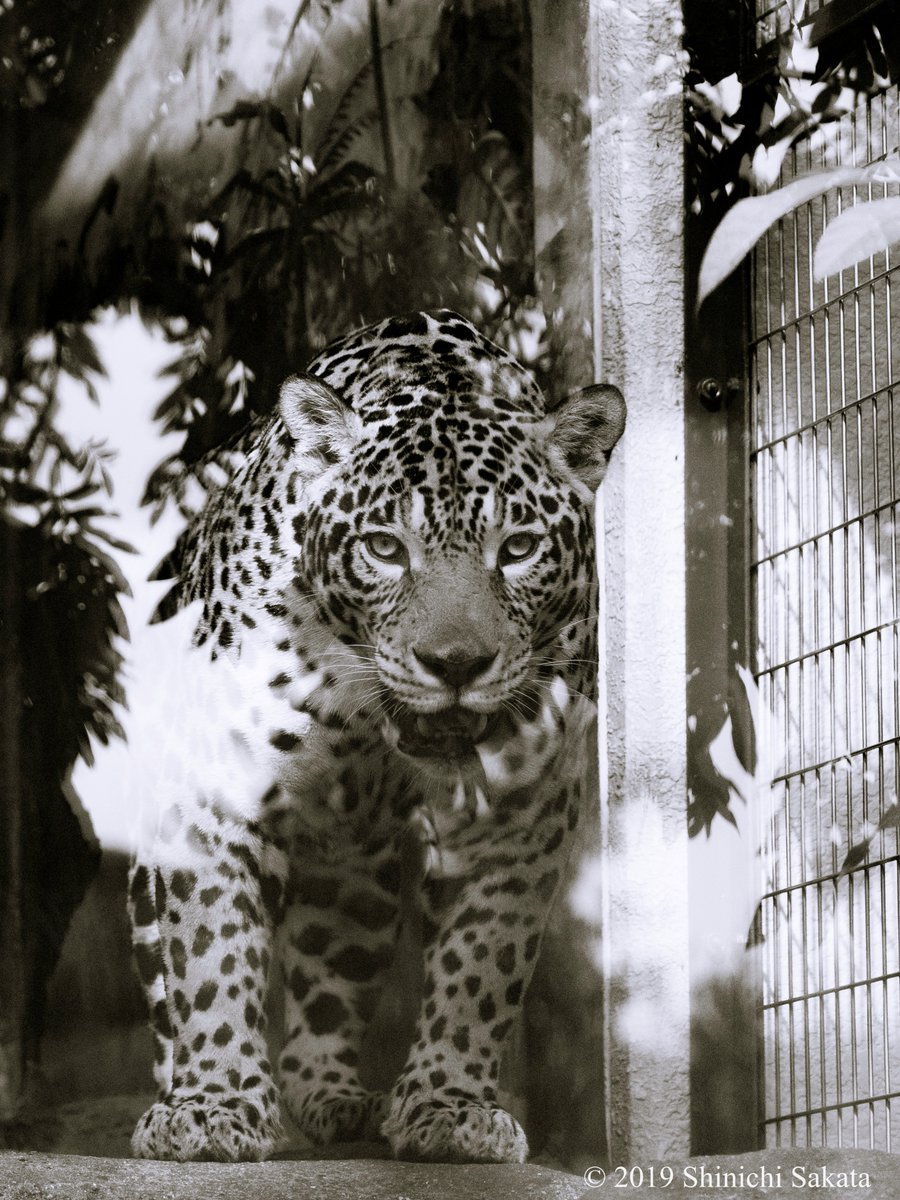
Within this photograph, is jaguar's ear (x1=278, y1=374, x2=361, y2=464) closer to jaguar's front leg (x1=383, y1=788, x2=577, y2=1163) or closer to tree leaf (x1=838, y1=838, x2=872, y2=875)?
jaguar's front leg (x1=383, y1=788, x2=577, y2=1163)

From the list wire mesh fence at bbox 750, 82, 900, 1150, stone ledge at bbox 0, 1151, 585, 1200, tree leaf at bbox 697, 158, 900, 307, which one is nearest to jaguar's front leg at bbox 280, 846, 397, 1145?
stone ledge at bbox 0, 1151, 585, 1200

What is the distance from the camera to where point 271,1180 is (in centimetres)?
296

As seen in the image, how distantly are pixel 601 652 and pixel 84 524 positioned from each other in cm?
117

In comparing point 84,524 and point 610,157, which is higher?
point 610,157

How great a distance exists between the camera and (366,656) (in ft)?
10.5

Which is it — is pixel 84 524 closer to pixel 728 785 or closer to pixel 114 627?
pixel 114 627

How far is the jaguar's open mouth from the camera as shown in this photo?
10.5ft

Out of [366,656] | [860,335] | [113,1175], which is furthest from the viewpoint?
[860,335]

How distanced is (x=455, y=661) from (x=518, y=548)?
0.29 m

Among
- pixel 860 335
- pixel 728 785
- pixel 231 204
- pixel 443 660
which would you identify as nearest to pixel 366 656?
pixel 443 660

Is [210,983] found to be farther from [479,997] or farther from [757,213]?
[757,213]

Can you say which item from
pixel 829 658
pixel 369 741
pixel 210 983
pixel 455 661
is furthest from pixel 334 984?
pixel 829 658

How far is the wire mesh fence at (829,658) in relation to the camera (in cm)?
325

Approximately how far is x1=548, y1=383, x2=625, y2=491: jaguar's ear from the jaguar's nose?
1.59ft
